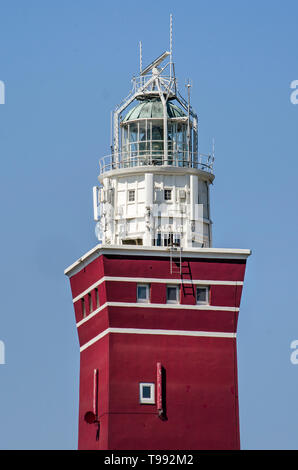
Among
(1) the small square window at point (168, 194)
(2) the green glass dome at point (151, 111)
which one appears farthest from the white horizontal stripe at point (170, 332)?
(2) the green glass dome at point (151, 111)

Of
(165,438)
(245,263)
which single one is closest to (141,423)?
(165,438)

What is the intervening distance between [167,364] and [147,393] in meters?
2.14

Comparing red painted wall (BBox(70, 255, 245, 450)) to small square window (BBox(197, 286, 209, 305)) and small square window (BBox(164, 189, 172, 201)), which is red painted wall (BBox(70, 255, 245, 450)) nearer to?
small square window (BBox(197, 286, 209, 305))

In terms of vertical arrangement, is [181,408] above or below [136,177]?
below

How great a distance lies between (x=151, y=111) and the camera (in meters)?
148

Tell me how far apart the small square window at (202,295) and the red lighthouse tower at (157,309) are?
6 cm

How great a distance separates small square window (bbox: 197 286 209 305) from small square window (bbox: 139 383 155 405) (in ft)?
19.8

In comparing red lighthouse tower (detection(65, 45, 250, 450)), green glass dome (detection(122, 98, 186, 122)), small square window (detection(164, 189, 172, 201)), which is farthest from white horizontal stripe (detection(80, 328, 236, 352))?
green glass dome (detection(122, 98, 186, 122))

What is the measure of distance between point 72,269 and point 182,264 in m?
7.94

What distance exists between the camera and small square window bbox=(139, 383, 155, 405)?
141 metres

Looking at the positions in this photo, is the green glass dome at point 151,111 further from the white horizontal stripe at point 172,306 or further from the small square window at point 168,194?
the white horizontal stripe at point 172,306

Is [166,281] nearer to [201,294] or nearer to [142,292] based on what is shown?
[142,292]

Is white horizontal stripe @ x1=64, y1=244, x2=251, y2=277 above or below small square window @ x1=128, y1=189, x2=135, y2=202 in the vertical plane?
below
